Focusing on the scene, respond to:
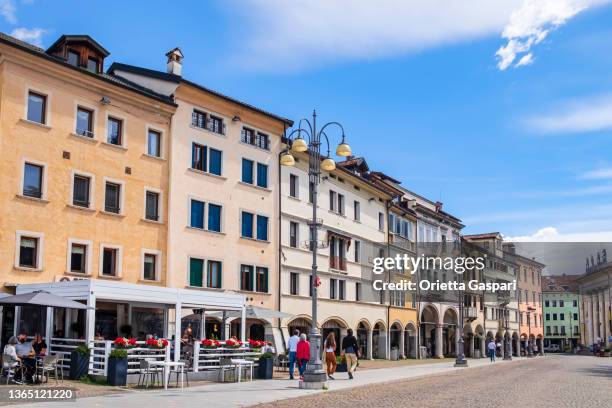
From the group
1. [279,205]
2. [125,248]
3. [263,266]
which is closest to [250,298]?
[263,266]

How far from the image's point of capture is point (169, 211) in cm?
3291

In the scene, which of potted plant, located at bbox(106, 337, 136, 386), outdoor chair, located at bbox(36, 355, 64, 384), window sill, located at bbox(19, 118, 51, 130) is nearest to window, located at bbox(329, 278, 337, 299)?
window sill, located at bbox(19, 118, 51, 130)

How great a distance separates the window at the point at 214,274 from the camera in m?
34.8

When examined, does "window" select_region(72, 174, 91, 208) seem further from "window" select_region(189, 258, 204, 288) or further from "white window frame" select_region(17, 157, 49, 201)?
"window" select_region(189, 258, 204, 288)

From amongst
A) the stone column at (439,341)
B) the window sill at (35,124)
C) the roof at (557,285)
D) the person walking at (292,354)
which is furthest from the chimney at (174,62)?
the roof at (557,285)

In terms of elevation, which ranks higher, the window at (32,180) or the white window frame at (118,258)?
the window at (32,180)

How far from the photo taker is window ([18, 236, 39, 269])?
87.5 ft

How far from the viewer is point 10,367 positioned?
64.6 feet

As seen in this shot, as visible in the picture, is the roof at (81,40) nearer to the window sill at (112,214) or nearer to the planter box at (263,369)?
the window sill at (112,214)

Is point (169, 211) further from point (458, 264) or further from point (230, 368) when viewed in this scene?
point (458, 264)

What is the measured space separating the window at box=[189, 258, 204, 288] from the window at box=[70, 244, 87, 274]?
5.94m

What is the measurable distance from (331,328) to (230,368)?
2119cm

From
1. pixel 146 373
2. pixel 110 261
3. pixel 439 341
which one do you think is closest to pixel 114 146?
pixel 110 261

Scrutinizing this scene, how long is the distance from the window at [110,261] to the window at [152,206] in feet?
8.36
